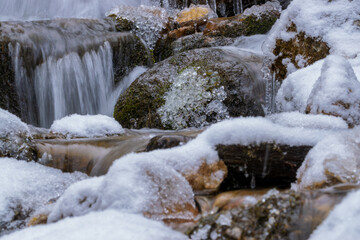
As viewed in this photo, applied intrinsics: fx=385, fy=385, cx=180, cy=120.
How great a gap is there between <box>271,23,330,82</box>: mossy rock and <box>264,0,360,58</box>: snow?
0.19 feet

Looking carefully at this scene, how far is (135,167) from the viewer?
1.89m

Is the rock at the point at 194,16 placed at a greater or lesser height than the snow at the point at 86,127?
greater

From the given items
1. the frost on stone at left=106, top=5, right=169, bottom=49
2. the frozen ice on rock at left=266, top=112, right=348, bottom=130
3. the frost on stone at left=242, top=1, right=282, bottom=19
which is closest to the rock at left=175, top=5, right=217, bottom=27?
the frost on stone at left=106, top=5, right=169, bottom=49

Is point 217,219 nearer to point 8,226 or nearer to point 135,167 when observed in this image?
point 135,167

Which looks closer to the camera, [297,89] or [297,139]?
[297,139]

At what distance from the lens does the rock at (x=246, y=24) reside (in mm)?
8320

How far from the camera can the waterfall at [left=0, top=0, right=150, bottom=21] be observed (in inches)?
366

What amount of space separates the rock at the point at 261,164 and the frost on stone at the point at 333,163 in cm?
23

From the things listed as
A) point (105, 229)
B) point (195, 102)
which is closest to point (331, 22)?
point (195, 102)

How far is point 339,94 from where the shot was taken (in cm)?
291

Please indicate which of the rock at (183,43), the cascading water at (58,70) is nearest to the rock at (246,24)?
the rock at (183,43)

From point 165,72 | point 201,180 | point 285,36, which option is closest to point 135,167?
point 201,180

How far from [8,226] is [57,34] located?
17.2ft

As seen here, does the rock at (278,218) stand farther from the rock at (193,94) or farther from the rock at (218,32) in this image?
the rock at (218,32)
